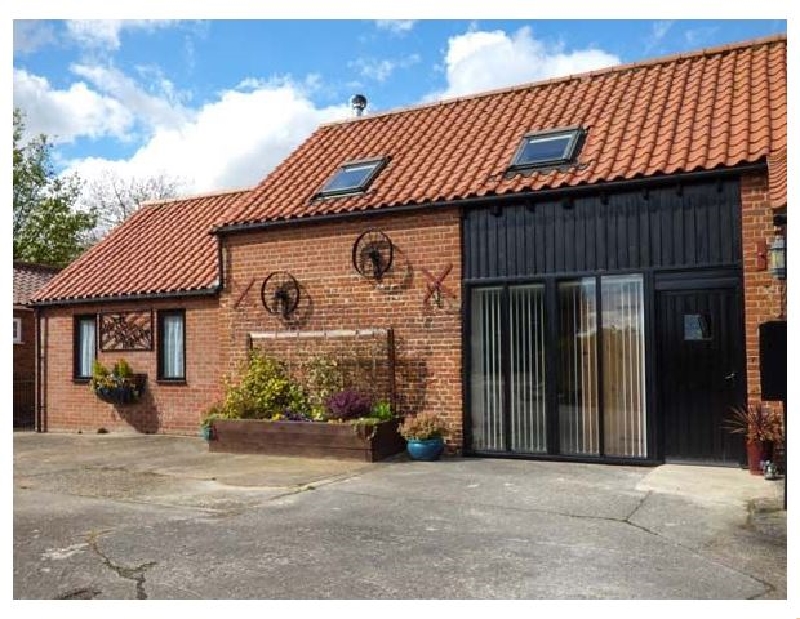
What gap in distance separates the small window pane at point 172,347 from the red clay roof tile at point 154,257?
2.20 ft

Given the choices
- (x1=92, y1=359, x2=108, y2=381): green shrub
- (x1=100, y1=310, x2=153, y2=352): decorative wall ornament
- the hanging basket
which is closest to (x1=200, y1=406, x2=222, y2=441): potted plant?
the hanging basket

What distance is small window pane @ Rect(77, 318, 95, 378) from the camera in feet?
50.0

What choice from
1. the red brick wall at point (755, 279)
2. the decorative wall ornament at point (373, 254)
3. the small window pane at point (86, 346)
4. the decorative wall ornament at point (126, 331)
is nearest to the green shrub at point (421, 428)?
the decorative wall ornament at point (373, 254)

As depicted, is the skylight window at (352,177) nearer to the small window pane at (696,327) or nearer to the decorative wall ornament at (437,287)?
the decorative wall ornament at (437,287)

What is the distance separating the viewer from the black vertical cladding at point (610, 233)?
8.74m

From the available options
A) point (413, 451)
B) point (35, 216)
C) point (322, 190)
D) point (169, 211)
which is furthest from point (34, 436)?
point (35, 216)

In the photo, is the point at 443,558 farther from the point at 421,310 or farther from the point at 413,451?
the point at 421,310

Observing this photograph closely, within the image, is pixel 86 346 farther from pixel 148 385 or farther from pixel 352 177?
pixel 352 177

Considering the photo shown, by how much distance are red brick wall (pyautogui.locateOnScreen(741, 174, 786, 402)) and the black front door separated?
0.15 meters

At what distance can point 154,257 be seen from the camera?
15.3 meters

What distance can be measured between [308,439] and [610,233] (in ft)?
16.3

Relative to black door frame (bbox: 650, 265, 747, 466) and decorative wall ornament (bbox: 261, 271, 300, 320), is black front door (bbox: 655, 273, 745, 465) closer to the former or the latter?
black door frame (bbox: 650, 265, 747, 466)

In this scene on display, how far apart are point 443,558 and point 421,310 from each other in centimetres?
549

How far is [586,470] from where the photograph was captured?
8875mm
